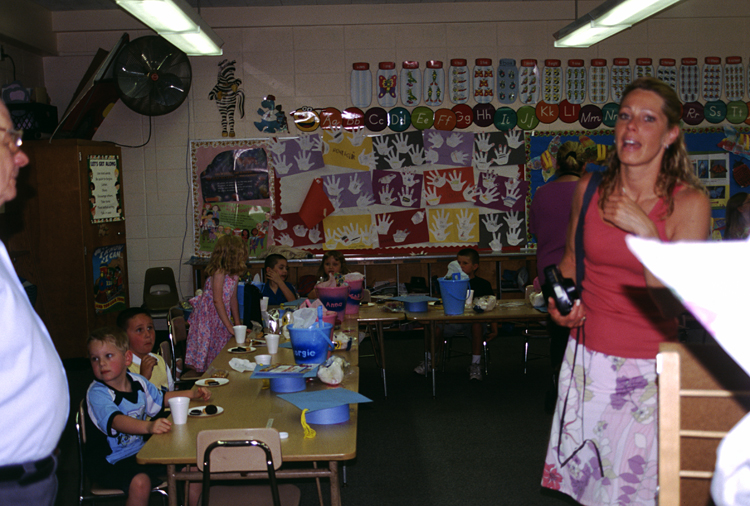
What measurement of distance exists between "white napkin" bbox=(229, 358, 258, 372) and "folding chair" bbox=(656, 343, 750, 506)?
206 cm

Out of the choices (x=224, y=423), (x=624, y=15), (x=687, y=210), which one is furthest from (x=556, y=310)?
(x=624, y=15)

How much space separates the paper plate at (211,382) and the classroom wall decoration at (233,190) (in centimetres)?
420

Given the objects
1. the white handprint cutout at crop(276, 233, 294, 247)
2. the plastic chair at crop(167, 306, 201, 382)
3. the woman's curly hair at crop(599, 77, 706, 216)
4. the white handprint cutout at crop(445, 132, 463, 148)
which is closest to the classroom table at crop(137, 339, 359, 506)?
the woman's curly hair at crop(599, 77, 706, 216)

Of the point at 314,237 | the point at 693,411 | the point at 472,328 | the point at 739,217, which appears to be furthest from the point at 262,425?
the point at 314,237

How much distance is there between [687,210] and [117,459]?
217 centimetres

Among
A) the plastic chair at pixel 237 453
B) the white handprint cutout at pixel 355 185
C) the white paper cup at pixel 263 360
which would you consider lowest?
the plastic chair at pixel 237 453

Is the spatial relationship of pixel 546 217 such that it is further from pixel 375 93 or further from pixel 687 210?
pixel 375 93

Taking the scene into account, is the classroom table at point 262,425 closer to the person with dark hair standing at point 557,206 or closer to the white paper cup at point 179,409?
the white paper cup at point 179,409

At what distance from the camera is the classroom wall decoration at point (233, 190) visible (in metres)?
6.82

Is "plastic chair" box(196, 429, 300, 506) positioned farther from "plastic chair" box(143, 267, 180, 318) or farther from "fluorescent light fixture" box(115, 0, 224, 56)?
"plastic chair" box(143, 267, 180, 318)

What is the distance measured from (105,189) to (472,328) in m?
3.73

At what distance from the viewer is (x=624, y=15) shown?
4574 mm

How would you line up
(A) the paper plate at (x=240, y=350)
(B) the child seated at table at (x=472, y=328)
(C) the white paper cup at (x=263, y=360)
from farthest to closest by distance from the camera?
(B) the child seated at table at (x=472, y=328) → (A) the paper plate at (x=240, y=350) → (C) the white paper cup at (x=263, y=360)

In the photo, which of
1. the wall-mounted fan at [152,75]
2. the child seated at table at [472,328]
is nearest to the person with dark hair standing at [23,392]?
the child seated at table at [472,328]
